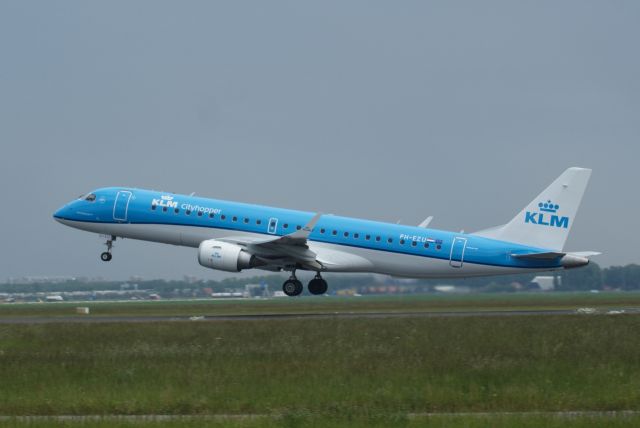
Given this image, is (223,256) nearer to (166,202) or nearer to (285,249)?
(285,249)

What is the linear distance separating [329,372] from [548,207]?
88.4 feet

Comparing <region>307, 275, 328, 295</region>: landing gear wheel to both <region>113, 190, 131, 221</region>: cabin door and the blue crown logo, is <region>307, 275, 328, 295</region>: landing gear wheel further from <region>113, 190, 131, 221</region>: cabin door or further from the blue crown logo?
the blue crown logo

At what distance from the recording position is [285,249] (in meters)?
43.9

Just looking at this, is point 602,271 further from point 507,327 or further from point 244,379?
point 244,379

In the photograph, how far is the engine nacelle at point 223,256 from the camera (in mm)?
42500

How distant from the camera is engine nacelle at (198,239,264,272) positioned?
4250 cm

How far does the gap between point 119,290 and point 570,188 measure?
215 feet

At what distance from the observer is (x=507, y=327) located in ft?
100

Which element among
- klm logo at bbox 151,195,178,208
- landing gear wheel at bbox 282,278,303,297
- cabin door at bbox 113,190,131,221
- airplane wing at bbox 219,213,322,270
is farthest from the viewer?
cabin door at bbox 113,190,131,221

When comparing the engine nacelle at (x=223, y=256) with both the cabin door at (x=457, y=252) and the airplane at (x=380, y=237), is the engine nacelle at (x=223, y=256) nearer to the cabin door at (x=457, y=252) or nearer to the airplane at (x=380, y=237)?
the airplane at (x=380, y=237)

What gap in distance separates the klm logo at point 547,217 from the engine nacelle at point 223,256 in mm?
13220

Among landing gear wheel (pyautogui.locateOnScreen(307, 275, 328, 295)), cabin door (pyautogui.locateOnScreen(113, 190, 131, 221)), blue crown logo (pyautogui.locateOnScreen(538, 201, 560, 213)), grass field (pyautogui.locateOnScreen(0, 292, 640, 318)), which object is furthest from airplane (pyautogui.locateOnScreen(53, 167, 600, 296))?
grass field (pyautogui.locateOnScreen(0, 292, 640, 318))

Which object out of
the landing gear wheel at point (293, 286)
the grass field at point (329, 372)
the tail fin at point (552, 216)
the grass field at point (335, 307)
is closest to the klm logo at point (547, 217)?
the tail fin at point (552, 216)

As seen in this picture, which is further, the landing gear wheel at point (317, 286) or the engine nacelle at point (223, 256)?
the landing gear wheel at point (317, 286)
